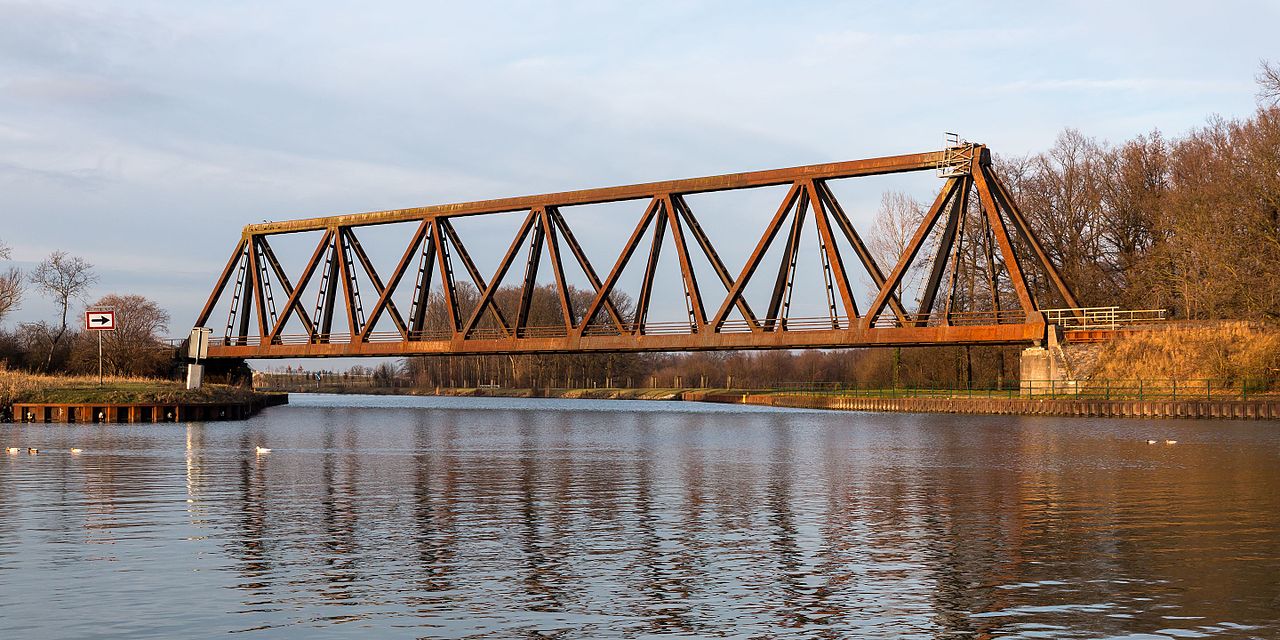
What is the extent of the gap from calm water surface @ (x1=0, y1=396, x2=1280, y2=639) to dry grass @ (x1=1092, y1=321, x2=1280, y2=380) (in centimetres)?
2403

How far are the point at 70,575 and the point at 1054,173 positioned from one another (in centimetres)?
7255

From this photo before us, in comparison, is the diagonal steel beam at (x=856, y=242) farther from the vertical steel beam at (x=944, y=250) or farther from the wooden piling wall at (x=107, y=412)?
the wooden piling wall at (x=107, y=412)

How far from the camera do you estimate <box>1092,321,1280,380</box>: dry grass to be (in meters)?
53.2

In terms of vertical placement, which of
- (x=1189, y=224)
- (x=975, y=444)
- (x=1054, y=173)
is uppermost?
(x=1054, y=173)

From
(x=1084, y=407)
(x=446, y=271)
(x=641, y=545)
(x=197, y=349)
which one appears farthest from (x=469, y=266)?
(x=641, y=545)

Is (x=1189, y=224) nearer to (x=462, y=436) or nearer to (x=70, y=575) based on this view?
(x=462, y=436)

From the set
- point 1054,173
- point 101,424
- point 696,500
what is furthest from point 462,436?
point 1054,173

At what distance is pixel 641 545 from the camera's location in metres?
15.7

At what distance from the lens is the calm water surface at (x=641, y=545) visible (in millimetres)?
11336

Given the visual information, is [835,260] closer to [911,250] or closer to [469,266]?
[911,250]

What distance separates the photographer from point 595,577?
13406 millimetres

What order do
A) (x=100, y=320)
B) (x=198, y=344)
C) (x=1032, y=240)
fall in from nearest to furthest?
(x=1032, y=240) < (x=100, y=320) < (x=198, y=344)

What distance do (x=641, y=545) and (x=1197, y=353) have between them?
46.6 meters

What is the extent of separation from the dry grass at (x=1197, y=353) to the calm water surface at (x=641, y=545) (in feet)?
78.8
